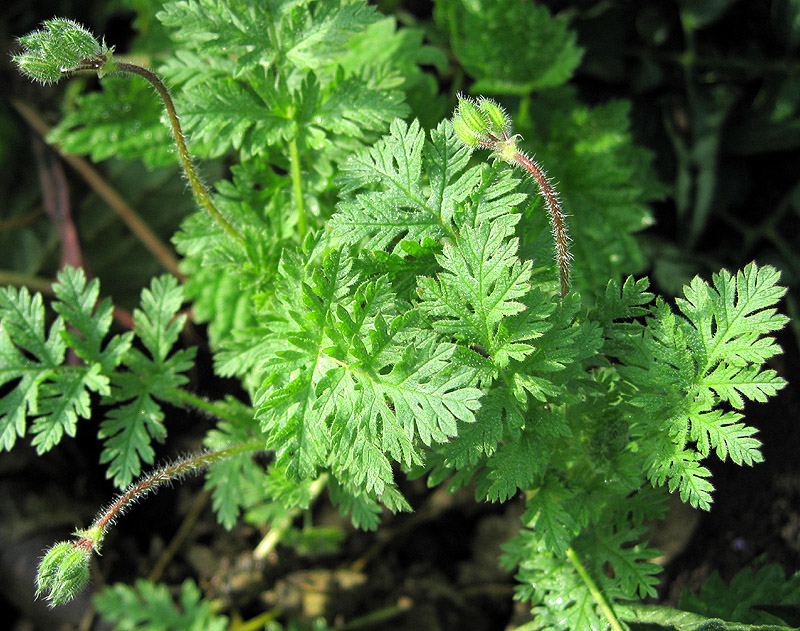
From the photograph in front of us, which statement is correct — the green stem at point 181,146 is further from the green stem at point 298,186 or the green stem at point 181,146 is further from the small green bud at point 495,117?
the small green bud at point 495,117

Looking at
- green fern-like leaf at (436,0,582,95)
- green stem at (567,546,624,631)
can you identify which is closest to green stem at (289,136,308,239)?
green fern-like leaf at (436,0,582,95)

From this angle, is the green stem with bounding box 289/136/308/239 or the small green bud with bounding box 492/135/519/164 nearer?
the small green bud with bounding box 492/135/519/164

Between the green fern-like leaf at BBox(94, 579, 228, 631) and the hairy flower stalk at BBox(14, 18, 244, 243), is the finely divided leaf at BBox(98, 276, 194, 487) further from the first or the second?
the green fern-like leaf at BBox(94, 579, 228, 631)

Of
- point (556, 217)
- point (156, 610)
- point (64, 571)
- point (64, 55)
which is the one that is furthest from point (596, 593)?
point (64, 55)

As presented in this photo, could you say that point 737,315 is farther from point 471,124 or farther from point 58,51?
point 58,51

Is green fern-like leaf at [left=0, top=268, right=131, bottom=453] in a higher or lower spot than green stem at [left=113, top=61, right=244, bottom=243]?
lower

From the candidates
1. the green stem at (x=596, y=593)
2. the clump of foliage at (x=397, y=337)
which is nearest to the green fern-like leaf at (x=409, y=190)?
the clump of foliage at (x=397, y=337)
